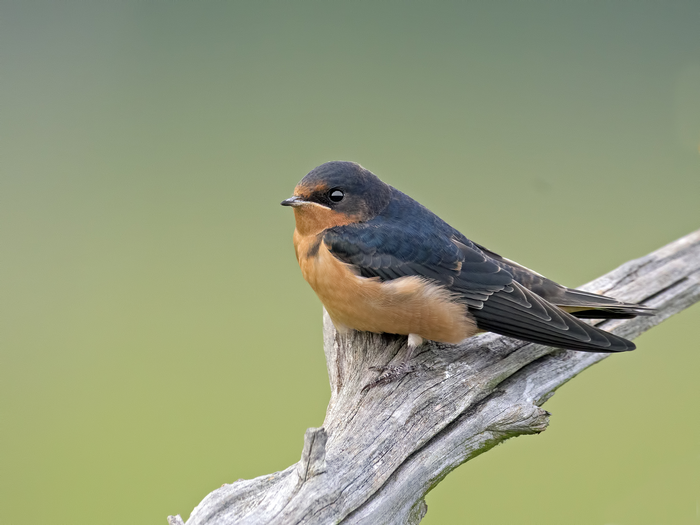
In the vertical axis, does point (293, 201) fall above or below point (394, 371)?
above

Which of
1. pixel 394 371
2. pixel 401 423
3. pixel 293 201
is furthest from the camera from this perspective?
pixel 293 201

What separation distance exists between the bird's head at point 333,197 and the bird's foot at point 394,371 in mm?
588

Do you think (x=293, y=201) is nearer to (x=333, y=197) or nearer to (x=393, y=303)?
(x=333, y=197)

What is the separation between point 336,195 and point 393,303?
49 cm

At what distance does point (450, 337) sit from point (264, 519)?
102 cm

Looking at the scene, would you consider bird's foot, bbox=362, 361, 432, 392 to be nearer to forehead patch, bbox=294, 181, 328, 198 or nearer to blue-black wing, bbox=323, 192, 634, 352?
blue-black wing, bbox=323, 192, 634, 352

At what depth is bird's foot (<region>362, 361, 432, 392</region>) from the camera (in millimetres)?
2389

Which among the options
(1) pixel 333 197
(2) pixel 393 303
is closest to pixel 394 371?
(2) pixel 393 303

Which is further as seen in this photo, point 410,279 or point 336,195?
point 336,195

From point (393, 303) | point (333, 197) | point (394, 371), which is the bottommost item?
point (394, 371)

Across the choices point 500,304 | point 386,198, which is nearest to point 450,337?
point 500,304

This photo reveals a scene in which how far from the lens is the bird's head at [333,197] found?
2557mm

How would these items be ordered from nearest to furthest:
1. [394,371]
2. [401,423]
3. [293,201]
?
[401,423]
[394,371]
[293,201]

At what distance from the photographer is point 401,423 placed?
7.15ft
